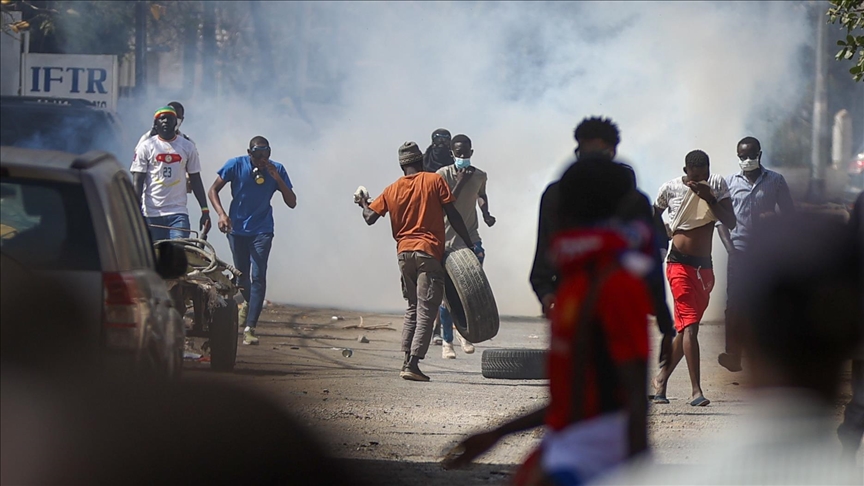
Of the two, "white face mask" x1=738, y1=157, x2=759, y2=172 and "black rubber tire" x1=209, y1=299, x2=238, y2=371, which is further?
"white face mask" x1=738, y1=157, x2=759, y2=172

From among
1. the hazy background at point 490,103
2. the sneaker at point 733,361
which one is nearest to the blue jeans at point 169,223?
the sneaker at point 733,361

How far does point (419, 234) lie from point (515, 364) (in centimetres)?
111

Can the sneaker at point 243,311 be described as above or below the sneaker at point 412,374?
above

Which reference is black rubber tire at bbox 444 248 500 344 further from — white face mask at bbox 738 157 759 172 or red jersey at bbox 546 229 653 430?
red jersey at bbox 546 229 653 430

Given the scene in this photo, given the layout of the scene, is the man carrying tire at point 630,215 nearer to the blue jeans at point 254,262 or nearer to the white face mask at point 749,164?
the white face mask at point 749,164

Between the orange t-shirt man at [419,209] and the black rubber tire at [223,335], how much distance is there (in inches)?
47.7

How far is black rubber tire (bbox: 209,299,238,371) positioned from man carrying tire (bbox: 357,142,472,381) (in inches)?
44.8

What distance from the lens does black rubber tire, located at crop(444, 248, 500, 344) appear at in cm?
863

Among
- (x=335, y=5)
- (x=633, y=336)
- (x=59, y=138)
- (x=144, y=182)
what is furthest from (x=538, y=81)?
(x=633, y=336)

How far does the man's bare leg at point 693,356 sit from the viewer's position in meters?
7.72

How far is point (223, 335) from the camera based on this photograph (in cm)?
852

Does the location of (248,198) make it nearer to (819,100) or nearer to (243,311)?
(243,311)

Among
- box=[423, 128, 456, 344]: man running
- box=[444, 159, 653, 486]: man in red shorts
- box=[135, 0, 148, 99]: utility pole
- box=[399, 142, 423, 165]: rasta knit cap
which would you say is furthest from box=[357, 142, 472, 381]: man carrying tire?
box=[135, 0, 148, 99]: utility pole

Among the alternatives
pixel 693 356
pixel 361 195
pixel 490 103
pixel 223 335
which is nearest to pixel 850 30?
pixel 693 356
